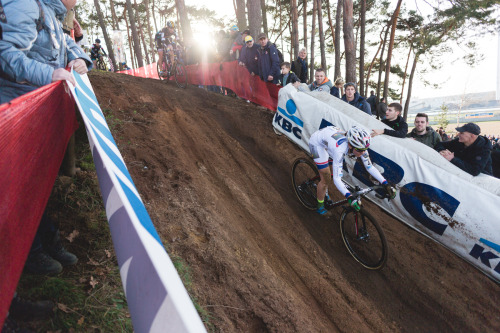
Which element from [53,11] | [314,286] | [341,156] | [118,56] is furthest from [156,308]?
[118,56]

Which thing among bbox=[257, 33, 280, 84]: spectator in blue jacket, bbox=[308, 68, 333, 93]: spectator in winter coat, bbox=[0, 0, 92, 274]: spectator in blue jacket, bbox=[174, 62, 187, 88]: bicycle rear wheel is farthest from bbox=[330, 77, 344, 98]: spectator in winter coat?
bbox=[0, 0, 92, 274]: spectator in blue jacket

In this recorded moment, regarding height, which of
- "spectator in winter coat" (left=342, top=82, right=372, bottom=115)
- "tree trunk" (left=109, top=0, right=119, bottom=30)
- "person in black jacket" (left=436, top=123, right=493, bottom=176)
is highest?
"tree trunk" (left=109, top=0, right=119, bottom=30)

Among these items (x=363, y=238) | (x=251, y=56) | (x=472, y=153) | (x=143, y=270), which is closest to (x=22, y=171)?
(x=143, y=270)

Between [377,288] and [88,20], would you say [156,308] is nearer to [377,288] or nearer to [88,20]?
[377,288]

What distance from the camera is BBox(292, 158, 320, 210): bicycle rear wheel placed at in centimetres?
577

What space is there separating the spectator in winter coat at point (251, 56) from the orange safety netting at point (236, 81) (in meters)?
0.24

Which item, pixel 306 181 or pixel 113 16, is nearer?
pixel 306 181

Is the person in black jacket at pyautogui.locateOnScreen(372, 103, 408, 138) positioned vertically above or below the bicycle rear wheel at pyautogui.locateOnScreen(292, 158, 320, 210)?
above

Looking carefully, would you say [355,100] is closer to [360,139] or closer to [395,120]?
[395,120]

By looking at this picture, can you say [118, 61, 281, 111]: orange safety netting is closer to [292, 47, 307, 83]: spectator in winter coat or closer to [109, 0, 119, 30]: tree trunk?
[292, 47, 307, 83]: spectator in winter coat

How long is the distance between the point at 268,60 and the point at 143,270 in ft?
29.1

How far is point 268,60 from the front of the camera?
8.89m

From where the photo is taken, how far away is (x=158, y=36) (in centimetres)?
1063

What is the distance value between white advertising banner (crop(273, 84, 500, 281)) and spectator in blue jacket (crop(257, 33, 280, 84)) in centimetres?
288
